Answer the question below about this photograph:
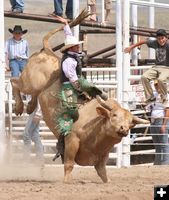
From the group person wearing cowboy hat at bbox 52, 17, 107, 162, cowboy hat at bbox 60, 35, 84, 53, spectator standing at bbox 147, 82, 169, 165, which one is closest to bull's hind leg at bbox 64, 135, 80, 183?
person wearing cowboy hat at bbox 52, 17, 107, 162

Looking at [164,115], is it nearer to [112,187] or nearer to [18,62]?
[18,62]

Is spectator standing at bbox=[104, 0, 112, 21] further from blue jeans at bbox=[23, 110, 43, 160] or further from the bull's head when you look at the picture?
the bull's head

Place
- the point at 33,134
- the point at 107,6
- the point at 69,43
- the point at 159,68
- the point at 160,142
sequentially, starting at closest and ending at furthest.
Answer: the point at 69,43, the point at 159,68, the point at 33,134, the point at 160,142, the point at 107,6

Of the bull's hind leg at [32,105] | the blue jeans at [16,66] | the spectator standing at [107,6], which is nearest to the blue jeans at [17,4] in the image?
the blue jeans at [16,66]

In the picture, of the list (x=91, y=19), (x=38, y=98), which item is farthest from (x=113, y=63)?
(x=38, y=98)

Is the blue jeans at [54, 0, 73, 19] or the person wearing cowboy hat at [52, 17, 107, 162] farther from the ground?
the blue jeans at [54, 0, 73, 19]

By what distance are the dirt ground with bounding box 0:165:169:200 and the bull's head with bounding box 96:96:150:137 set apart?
0.67 m

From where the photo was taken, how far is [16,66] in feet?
44.7

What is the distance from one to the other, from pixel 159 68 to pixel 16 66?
8.10 ft

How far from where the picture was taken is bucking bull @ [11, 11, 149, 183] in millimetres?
10103

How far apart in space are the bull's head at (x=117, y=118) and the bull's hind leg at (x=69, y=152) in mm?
538

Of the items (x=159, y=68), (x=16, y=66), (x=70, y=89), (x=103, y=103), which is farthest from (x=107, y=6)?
(x=103, y=103)

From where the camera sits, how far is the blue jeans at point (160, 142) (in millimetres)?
13023

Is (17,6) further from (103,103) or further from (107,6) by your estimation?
(103,103)
